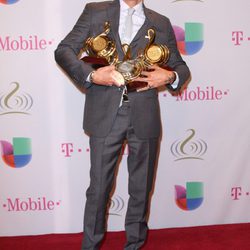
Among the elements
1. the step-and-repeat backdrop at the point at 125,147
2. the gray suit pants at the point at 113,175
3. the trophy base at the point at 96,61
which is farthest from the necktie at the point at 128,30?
the step-and-repeat backdrop at the point at 125,147

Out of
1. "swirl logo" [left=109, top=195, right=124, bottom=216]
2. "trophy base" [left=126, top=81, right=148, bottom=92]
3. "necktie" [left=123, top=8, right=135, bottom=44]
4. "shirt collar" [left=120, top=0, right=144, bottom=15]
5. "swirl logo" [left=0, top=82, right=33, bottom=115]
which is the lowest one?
"swirl logo" [left=109, top=195, right=124, bottom=216]

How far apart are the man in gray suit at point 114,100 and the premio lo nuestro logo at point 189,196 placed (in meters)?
0.53

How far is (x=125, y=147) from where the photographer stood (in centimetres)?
213

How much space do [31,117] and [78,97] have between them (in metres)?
0.27

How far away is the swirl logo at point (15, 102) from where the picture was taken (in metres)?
1.99

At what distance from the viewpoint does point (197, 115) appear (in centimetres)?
214

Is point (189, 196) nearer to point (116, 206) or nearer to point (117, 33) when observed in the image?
point (116, 206)

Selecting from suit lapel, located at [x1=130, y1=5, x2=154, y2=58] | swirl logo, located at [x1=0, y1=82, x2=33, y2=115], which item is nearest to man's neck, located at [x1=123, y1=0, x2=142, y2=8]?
suit lapel, located at [x1=130, y1=5, x2=154, y2=58]

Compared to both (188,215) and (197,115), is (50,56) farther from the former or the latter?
(188,215)

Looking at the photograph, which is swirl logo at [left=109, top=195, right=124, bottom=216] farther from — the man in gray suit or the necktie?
the necktie

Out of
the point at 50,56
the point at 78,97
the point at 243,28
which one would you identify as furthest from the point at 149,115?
the point at 243,28

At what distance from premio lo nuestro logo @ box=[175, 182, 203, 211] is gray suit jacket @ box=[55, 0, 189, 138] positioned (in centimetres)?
66

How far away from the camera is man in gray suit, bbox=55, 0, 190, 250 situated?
157 cm

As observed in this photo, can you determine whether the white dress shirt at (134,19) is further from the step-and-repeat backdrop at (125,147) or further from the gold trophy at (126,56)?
the step-and-repeat backdrop at (125,147)
